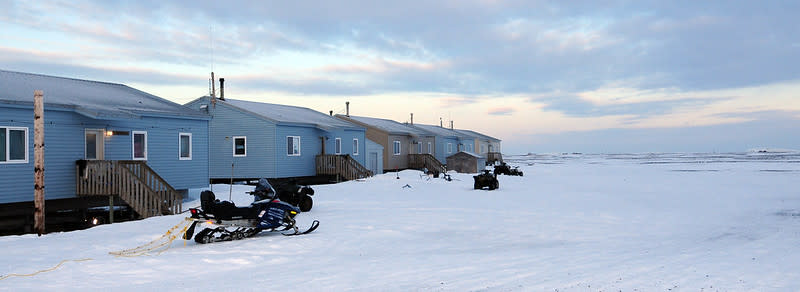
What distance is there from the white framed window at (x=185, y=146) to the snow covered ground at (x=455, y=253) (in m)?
6.06

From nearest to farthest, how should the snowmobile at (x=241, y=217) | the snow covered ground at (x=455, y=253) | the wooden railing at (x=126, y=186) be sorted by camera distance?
the snow covered ground at (x=455, y=253), the snowmobile at (x=241, y=217), the wooden railing at (x=126, y=186)

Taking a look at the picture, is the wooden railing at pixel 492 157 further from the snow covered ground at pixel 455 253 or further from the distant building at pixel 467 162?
the snow covered ground at pixel 455 253

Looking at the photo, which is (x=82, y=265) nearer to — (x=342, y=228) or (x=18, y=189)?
(x=342, y=228)

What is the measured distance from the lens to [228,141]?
1188 inches

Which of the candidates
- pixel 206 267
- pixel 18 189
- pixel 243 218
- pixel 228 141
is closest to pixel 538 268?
pixel 206 267

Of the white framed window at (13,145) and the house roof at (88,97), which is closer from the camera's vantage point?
the white framed window at (13,145)

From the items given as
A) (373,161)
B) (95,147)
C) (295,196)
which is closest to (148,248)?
(295,196)

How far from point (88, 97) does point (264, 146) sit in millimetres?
9846

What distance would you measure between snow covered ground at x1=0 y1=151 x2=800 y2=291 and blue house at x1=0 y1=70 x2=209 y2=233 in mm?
2343

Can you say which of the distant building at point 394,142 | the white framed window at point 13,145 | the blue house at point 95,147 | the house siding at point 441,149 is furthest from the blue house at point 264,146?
the house siding at point 441,149

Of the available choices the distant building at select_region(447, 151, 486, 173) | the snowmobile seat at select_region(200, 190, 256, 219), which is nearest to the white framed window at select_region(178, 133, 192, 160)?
the snowmobile seat at select_region(200, 190, 256, 219)

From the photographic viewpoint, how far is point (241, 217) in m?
12.8

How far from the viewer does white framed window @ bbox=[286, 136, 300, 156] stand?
30469 millimetres

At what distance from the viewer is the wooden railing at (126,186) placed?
16.9 metres
